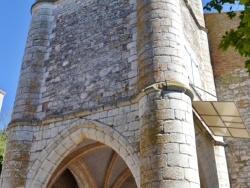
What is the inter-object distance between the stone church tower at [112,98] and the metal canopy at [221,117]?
14 centimetres

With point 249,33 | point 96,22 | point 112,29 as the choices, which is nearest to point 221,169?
point 112,29

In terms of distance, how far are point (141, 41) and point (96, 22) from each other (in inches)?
76.0

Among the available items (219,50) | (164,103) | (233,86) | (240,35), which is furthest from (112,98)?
(219,50)

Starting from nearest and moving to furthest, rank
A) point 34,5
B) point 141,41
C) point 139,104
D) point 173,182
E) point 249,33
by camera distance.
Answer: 1. point 249,33
2. point 173,182
3. point 139,104
4. point 141,41
5. point 34,5

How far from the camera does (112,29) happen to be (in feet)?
23.9

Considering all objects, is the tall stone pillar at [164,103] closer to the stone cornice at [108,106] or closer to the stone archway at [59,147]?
the stone cornice at [108,106]

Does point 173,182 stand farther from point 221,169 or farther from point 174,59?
point 221,169

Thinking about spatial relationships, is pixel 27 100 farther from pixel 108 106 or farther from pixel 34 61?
pixel 108 106

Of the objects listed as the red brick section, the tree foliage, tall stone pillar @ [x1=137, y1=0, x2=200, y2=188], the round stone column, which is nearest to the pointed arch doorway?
the round stone column

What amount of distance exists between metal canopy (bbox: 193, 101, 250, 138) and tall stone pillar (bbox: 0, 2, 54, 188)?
372cm

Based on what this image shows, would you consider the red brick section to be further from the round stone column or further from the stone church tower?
the round stone column

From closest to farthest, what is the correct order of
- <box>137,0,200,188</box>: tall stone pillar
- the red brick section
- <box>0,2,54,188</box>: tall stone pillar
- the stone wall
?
<box>137,0,200,188</box>: tall stone pillar < <box>0,2,54,188</box>: tall stone pillar < the stone wall < the red brick section

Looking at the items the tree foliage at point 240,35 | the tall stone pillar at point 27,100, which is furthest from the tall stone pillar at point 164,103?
the tall stone pillar at point 27,100

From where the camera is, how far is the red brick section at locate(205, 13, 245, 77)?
9.65m
